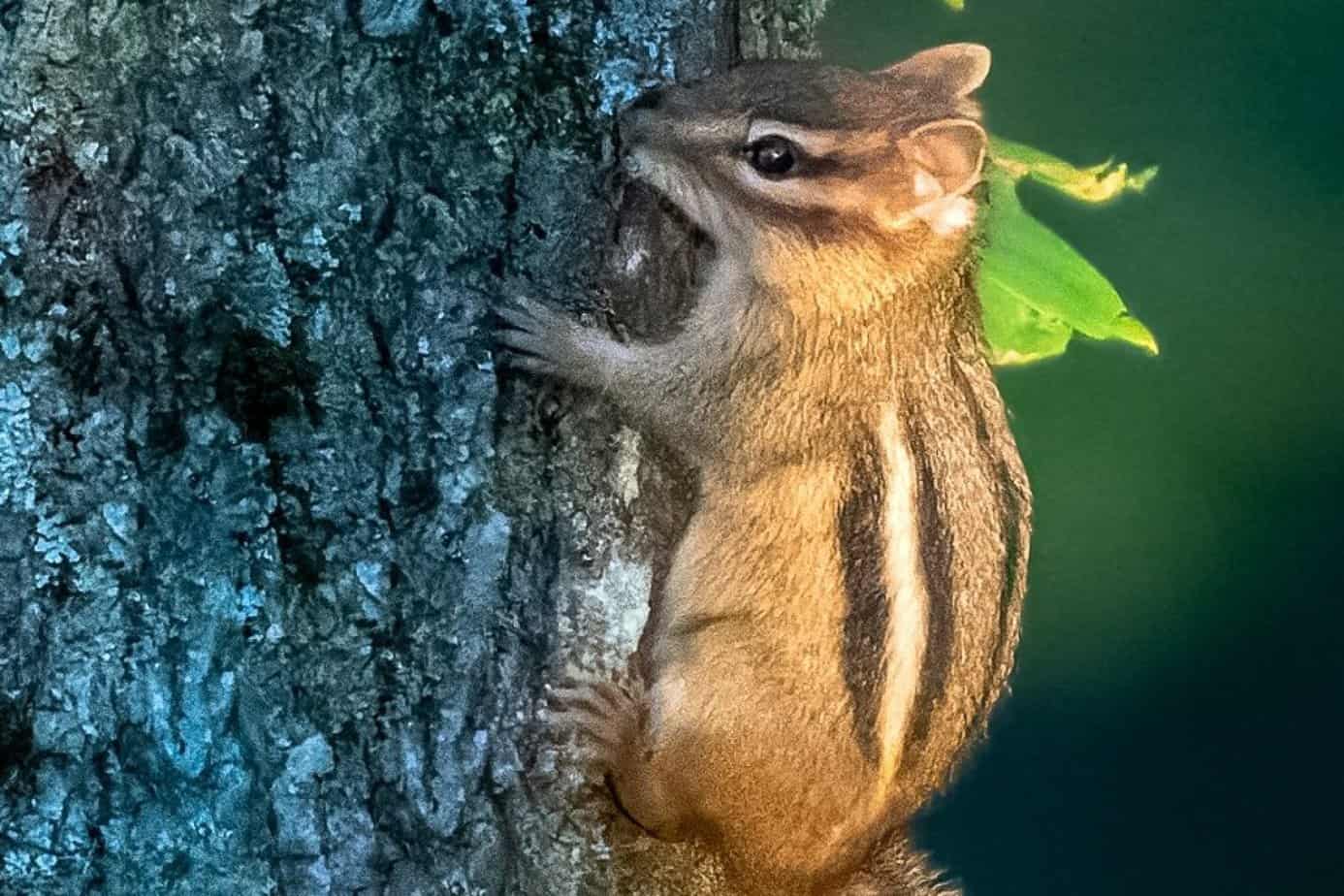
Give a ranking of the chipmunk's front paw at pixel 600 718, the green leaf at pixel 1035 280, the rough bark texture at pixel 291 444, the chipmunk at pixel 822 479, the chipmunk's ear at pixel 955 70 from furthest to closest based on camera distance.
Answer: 1. the green leaf at pixel 1035 280
2. the chipmunk's ear at pixel 955 70
3. the chipmunk at pixel 822 479
4. the chipmunk's front paw at pixel 600 718
5. the rough bark texture at pixel 291 444

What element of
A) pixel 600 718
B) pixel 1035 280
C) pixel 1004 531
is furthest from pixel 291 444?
pixel 1035 280

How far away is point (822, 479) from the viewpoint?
5.21ft

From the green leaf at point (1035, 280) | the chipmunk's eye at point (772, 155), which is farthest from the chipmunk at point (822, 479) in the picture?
the green leaf at point (1035, 280)

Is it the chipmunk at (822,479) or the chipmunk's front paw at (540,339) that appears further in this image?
the chipmunk at (822,479)

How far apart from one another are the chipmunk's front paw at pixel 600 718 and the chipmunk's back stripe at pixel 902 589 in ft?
1.03

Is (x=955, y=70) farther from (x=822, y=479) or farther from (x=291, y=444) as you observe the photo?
(x=291, y=444)

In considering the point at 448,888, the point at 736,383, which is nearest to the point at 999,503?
the point at 736,383

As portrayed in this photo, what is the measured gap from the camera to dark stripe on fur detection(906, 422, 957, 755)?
5.04 ft

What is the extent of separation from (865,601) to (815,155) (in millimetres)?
531

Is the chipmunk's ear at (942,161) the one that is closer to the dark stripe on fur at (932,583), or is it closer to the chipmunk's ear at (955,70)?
the chipmunk's ear at (955,70)

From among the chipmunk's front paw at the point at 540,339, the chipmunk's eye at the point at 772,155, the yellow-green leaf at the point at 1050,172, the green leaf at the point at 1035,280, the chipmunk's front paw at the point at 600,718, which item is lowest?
the chipmunk's front paw at the point at 600,718

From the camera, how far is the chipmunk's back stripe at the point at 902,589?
1526mm

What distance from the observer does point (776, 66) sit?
4.95 feet

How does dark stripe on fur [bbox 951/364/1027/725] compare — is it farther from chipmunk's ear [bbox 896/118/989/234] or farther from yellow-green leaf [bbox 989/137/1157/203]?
yellow-green leaf [bbox 989/137/1157/203]
